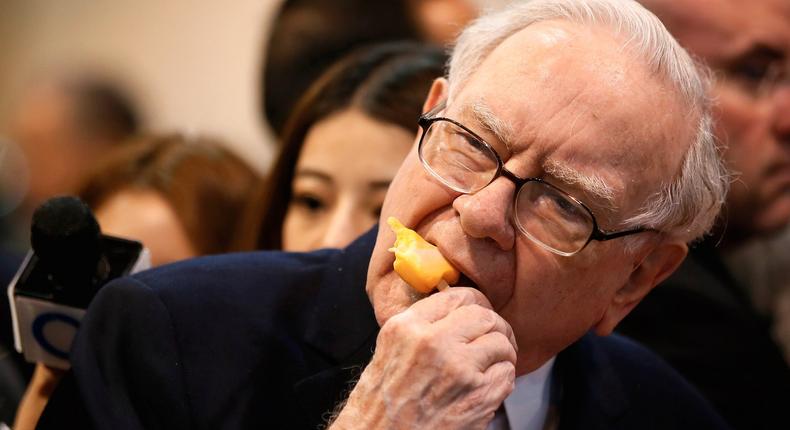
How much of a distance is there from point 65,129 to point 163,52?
3.59 feet

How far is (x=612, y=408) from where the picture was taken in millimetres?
2002

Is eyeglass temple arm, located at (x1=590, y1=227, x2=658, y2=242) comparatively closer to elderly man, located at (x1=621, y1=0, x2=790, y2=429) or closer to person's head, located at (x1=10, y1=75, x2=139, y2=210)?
elderly man, located at (x1=621, y1=0, x2=790, y2=429)

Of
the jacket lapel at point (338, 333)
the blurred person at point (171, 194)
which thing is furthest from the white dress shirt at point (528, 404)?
the blurred person at point (171, 194)

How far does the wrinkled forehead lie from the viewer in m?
1.61

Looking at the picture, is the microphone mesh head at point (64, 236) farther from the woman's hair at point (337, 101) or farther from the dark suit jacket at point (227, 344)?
the woman's hair at point (337, 101)

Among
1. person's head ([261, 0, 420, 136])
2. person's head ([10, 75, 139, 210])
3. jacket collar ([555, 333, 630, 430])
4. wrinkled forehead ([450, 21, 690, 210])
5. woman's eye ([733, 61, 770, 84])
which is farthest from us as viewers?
person's head ([10, 75, 139, 210])

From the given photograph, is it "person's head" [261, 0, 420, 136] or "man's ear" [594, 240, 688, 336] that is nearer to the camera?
"man's ear" [594, 240, 688, 336]

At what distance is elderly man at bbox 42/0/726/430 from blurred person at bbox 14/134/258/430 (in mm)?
902

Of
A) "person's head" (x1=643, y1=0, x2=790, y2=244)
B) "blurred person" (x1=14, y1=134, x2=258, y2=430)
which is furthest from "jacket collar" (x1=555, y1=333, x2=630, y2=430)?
"blurred person" (x1=14, y1=134, x2=258, y2=430)

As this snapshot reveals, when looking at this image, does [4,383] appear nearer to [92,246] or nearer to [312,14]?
[92,246]

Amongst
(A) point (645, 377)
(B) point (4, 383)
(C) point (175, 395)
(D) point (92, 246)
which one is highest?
(D) point (92, 246)

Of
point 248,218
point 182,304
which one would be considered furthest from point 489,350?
point 248,218

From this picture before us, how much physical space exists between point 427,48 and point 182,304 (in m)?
1.30

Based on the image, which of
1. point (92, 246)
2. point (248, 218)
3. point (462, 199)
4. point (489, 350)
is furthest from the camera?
point (248, 218)
